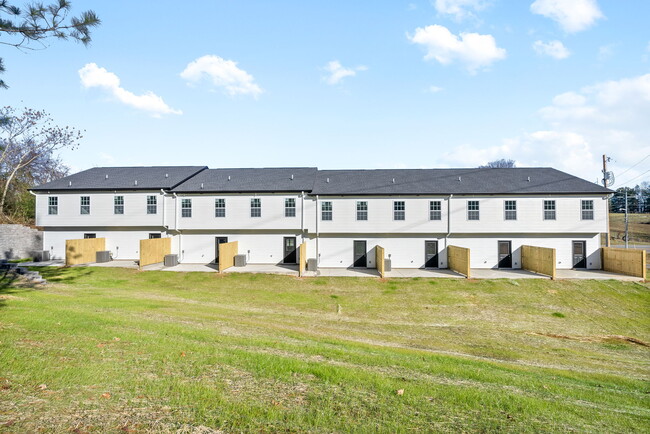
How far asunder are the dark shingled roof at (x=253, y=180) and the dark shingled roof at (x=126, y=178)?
147cm

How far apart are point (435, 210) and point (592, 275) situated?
1132 centimetres

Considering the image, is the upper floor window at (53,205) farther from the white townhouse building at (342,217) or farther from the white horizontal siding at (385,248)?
the white horizontal siding at (385,248)

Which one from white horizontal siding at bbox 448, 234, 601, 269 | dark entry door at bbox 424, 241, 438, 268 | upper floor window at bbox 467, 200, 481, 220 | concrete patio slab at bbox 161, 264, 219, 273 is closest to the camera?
concrete patio slab at bbox 161, 264, 219, 273

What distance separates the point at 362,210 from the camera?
2748 cm

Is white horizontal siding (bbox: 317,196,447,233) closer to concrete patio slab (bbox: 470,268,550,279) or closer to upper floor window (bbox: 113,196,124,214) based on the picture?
concrete patio slab (bbox: 470,268,550,279)

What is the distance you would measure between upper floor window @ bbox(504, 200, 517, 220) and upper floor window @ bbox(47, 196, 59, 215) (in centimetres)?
3643

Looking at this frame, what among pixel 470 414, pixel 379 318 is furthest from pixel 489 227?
pixel 470 414

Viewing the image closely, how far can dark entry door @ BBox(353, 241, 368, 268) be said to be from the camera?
27.7 m

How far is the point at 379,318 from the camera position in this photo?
1596 cm

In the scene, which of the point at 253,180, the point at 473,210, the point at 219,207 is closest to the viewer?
the point at 473,210

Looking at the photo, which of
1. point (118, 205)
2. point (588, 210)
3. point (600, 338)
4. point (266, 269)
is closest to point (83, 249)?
point (118, 205)

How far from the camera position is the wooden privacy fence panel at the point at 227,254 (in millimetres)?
24439

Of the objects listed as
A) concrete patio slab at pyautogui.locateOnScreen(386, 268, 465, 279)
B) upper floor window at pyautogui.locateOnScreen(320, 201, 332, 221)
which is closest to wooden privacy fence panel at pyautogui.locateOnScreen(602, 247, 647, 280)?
concrete patio slab at pyautogui.locateOnScreen(386, 268, 465, 279)

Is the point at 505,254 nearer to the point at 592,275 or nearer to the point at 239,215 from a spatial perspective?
the point at 592,275
